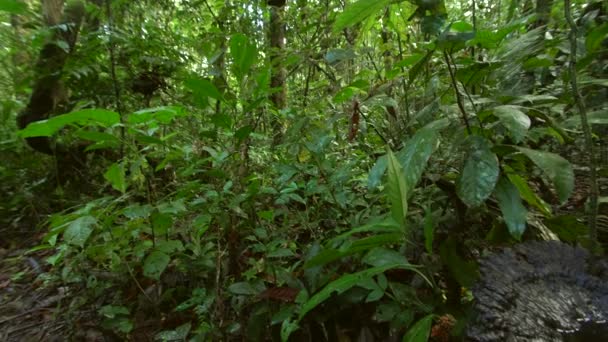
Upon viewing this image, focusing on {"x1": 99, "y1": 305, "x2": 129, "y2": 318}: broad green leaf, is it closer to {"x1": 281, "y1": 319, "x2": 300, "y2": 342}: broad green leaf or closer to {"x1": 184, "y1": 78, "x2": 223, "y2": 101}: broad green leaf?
{"x1": 281, "y1": 319, "x2": 300, "y2": 342}: broad green leaf

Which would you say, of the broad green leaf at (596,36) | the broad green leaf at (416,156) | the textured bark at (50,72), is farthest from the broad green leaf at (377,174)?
the textured bark at (50,72)

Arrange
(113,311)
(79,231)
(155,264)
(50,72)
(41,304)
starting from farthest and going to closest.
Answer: (50,72), (41,304), (113,311), (155,264), (79,231)

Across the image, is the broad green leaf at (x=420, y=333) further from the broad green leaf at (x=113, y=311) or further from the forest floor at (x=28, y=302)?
the forest floor at (x=28, y=302)

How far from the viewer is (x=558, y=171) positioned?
1.08m

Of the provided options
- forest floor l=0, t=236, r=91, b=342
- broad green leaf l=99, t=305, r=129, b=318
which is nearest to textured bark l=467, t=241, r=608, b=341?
broad green leaf l=99, t=305, r=129, b=318

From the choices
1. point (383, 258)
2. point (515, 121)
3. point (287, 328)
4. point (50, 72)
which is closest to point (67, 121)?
point (287, 328)

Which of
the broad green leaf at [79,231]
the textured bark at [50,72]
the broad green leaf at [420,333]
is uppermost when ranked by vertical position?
the textured bark at [50,72]

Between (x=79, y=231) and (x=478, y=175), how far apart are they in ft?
4.51

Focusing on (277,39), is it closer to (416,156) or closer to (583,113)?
(416,156)

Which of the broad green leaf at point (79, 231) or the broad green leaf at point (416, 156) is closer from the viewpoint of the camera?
the broad green leaf at point (416, 156)

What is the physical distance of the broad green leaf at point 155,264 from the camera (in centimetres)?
151

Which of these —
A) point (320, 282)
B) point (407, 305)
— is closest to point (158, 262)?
point (320, 282)

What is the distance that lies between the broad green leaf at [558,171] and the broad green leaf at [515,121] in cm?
10

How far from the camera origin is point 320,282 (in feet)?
4.30
